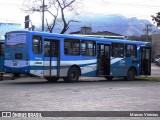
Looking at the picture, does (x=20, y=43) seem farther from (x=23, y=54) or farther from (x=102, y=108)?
(x=102, y=108)

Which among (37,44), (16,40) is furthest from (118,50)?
(16,40)

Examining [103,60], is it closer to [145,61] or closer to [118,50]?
[118,50]

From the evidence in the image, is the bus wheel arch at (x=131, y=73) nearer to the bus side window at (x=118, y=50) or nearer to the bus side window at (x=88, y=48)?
the bus side window at (x=118, y=50)

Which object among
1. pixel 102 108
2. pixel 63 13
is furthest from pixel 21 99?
pixel 63 13

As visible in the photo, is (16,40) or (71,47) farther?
(71,47)

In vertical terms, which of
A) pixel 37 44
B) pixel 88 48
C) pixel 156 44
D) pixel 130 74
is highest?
pixel 37 44

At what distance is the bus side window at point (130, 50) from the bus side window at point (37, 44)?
321 inches

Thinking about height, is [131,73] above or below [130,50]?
below

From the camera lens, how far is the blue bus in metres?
21.3

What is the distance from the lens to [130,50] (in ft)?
92.5

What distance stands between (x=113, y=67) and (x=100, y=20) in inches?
3505

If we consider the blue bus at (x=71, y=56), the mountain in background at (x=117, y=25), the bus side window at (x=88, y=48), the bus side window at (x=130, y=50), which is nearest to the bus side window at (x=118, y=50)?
the blue bus at (x=71, y=56)

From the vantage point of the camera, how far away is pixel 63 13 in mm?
42406

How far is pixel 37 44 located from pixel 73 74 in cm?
342
